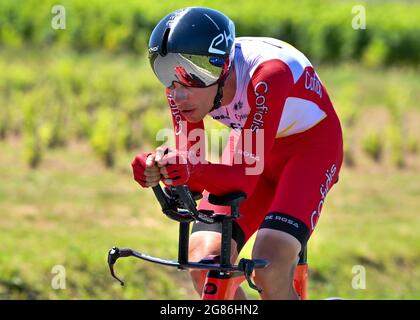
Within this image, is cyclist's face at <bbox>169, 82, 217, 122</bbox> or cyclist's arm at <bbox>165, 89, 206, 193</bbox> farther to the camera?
cyclist's arm at <bbox>165, 89, 206, 193</bbox>

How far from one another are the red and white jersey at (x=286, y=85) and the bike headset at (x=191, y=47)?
30 cm

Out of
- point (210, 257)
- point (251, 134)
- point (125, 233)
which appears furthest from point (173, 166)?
point (125, 233)

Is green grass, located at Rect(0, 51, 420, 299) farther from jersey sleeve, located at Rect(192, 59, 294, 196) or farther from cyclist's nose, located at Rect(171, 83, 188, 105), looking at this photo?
jersey sleeve, located at Rect(192, 59, 294, 196)

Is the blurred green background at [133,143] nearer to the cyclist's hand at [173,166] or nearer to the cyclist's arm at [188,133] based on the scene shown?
the cyclist's arm at [188,133]

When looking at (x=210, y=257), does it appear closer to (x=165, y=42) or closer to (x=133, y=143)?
(x=165, y=42)

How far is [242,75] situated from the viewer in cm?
543

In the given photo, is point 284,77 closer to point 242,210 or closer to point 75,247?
point 242,210

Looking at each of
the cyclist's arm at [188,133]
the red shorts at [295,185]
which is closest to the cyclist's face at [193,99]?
the cyclist's arm at [188,133]

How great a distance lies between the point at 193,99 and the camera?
16.5 feet

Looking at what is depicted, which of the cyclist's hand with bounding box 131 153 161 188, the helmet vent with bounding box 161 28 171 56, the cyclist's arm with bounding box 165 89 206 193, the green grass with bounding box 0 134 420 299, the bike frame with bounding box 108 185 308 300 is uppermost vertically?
the helmet vent with bounding box 161 28 171 56

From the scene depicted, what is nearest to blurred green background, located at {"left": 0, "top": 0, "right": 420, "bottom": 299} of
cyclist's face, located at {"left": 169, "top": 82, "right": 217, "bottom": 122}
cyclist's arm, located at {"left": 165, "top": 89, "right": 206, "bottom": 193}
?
cyclist's arm, located at {"left": 165, "top": 89, "right": 206, "bottom": 193}

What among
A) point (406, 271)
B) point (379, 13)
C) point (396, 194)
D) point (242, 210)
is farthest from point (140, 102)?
point (242, 210)

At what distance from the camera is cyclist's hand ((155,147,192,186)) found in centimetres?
442

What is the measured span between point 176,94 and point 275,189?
1.17m
